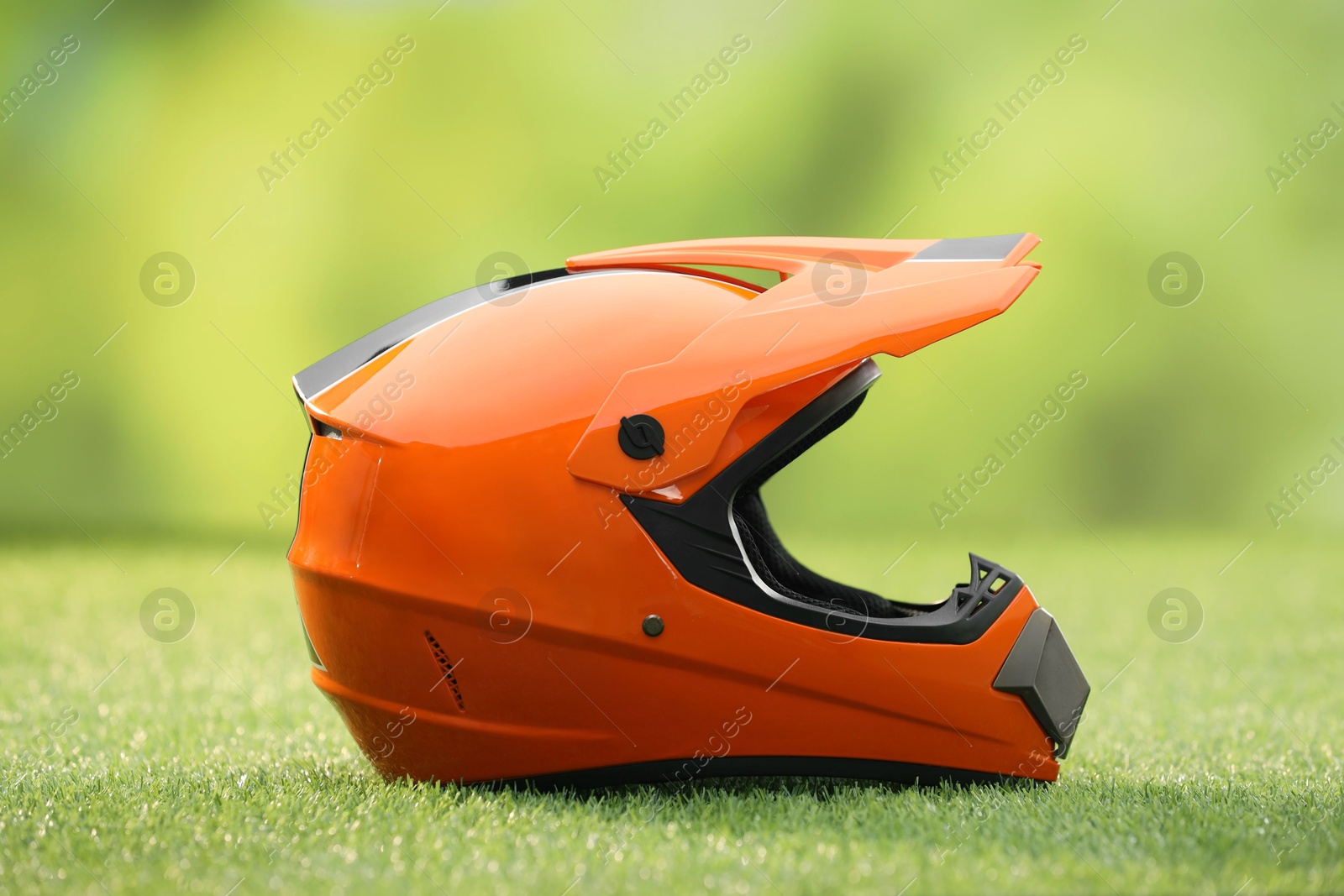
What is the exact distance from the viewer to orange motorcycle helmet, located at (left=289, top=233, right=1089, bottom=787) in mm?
2428

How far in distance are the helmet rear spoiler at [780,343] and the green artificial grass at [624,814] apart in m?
0.82

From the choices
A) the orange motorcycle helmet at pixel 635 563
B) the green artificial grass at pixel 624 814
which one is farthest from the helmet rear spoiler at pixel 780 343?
the green artificial grass at pixel 624 814

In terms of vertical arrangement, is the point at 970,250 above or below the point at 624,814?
above

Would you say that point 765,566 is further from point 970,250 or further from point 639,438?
point 970,250

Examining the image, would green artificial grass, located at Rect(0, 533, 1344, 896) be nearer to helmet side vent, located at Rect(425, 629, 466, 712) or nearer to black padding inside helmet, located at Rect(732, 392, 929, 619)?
helmet side vent, located at Rect(425, 629, 466, 712)

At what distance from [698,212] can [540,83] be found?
2.15 m

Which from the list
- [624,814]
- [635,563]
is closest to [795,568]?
[635,563]

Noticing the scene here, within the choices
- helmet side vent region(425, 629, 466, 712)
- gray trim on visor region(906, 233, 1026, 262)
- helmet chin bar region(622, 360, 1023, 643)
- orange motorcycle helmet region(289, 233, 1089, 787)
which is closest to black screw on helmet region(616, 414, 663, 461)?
orange motorcycle helmet region(289, 233, 1089, 787)

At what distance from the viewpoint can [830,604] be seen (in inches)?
107

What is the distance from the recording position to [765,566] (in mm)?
2738

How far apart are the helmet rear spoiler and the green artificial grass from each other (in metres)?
0.82


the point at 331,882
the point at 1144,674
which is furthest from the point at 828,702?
the point at 1144,674

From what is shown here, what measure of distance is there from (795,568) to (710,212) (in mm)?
9025

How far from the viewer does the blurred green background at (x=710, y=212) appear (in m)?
10.2
